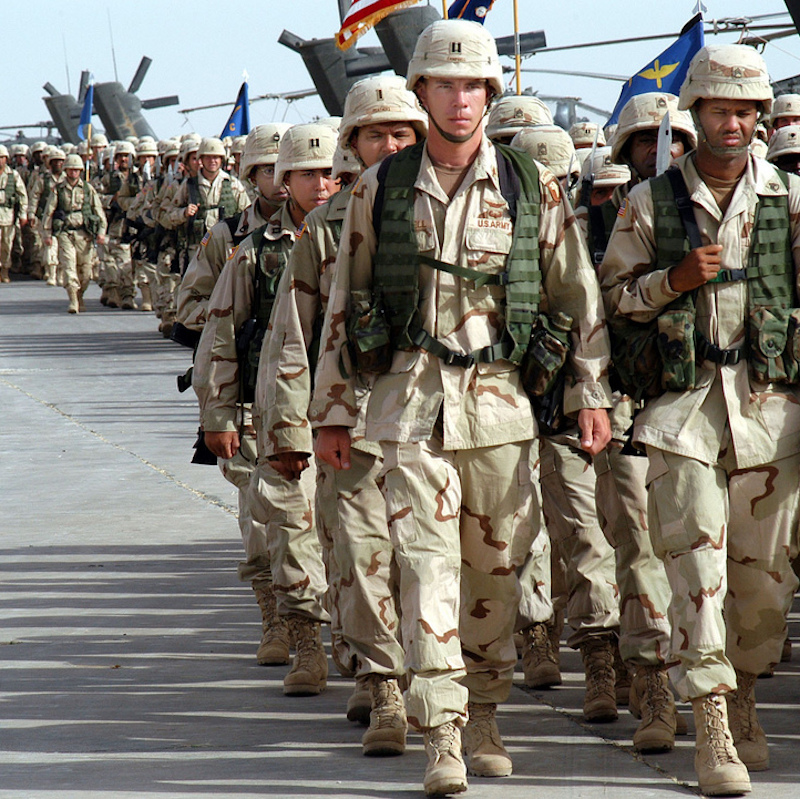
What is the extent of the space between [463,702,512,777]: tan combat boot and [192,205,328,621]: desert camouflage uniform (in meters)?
1.36

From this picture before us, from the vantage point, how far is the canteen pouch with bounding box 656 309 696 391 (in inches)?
195

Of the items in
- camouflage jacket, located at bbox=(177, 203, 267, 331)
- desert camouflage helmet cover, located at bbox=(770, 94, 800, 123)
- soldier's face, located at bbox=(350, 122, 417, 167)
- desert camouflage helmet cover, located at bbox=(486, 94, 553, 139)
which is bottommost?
camouflage jacket, located at bbox=(177, 203, 267, 331)

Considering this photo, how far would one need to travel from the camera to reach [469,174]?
5.10m

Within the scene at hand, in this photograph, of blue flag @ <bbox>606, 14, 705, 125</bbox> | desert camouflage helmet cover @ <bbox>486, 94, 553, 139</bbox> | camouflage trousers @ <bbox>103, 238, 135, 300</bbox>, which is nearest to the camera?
desert camouflage helmet cover @ <bbox>486, 94, 553, 139</bbox>

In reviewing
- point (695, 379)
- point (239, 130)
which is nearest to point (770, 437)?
point (695, 379)

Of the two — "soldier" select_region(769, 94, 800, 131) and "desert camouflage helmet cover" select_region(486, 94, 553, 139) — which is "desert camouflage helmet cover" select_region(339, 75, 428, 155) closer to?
"desert camouflage helmet cover" select_region(486, 94, 553, 139)

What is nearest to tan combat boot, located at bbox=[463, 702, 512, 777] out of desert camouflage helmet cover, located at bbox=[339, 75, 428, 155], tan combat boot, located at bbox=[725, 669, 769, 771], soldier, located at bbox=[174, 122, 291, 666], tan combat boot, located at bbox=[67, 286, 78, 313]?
tan combat boot, located at bbox=[725, 669, 769, 771]

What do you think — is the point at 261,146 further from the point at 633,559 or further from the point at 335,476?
the point at 633,559

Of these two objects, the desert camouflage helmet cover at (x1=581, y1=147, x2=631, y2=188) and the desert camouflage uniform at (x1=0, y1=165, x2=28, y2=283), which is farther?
the desert camouflage uniform at (x1=0, y1=165, x2=28, y2=283)

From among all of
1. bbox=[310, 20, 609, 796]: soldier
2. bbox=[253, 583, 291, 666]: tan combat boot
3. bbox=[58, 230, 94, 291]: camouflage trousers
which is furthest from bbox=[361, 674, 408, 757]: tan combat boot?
bbox=[58, 230, 94, 291]: camouflage trousers

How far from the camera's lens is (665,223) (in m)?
5.07

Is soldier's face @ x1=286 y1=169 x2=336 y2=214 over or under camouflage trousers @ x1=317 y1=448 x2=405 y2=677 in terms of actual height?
over

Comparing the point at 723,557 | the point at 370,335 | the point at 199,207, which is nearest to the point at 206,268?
the point at 370,335

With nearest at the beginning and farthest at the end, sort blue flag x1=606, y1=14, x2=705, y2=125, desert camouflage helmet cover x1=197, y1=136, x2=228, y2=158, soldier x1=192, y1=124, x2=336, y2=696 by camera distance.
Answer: soldier x1=192, y1=124, x2=336, y2=696 < blue flag x1=606, y1=14, x2=705, y2=125 < desert camouflage helmet cover x1=197, y1=136, x2=228, y2=158
